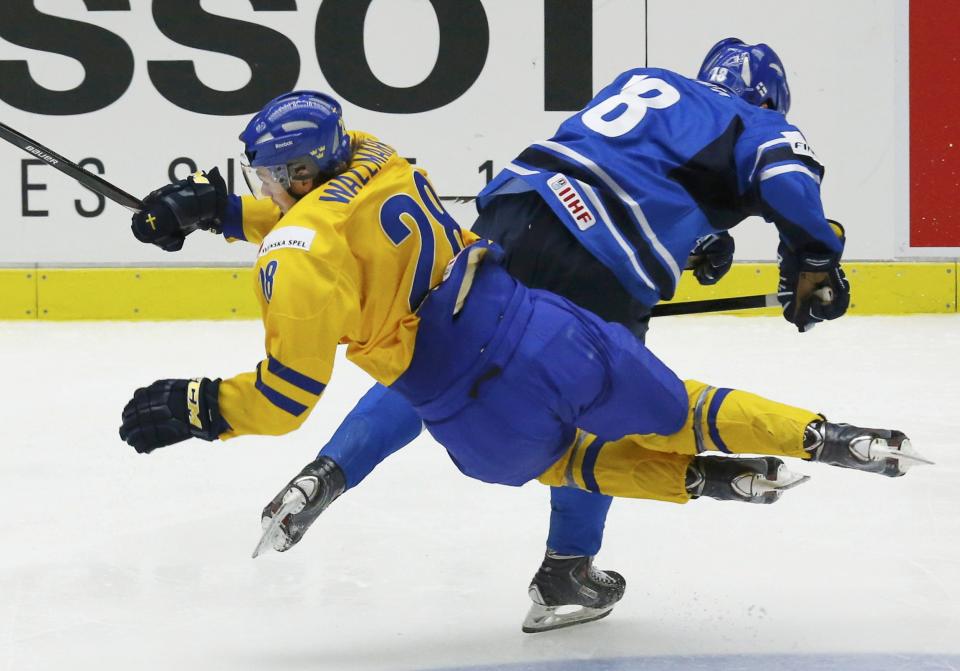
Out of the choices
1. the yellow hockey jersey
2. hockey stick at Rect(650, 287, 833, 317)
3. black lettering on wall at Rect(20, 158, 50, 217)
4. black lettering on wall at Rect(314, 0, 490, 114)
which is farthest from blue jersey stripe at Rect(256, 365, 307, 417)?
black lettering on wall at Rect(20, 158, 50, 217)

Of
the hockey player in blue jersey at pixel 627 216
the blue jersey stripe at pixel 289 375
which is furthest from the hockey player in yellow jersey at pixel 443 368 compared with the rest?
the hockey player in blue jersey at pixel 627 216

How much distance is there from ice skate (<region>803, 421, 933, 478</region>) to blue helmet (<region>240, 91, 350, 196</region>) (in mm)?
885

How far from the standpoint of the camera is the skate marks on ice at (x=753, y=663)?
237 centimetres

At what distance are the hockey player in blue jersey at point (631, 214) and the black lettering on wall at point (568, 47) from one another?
11.1 ft

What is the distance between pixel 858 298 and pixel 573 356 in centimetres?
398

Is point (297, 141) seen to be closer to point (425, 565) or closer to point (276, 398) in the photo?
point (276, 398)

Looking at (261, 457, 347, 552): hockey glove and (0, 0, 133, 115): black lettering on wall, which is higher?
(0, 0, 133, 115): black lettering on wall

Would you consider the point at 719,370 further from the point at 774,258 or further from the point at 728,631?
A: the point at 728,631

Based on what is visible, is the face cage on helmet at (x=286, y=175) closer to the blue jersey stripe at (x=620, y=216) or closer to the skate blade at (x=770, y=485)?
the blue jersey stripe at (x=620, y=216)

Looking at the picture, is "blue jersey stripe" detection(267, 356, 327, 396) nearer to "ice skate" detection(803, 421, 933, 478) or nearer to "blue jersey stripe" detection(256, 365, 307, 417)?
"blue jersey stripe" detection(256, 365, 307, 417)

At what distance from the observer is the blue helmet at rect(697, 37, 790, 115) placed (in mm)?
2895

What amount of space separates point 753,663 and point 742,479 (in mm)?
309

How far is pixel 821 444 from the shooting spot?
2.32m

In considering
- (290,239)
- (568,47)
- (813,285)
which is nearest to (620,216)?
(813,285)
